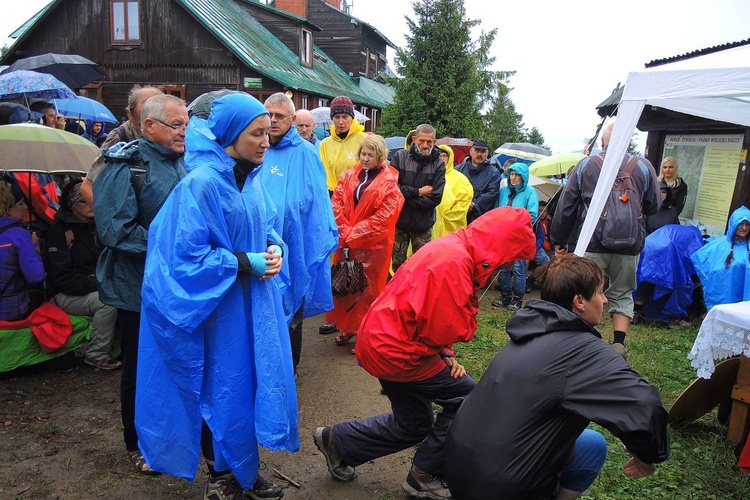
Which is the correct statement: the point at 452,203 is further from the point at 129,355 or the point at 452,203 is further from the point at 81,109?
the point at 81,109

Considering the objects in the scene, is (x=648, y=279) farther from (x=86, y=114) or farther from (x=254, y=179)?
(x=86, y=114)

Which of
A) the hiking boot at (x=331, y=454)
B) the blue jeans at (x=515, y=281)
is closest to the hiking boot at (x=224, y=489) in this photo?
the hiking boot at (x=331, y=454)

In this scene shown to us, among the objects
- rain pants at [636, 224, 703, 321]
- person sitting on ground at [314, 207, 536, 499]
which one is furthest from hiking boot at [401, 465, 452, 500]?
rain pants at [636, 224, 703, 321]

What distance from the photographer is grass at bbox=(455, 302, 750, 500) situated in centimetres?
319

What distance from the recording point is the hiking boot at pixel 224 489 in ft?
8.73

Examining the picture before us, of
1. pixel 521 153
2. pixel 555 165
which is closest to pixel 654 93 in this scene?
pixel 555 165

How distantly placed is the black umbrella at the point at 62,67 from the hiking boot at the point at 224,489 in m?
10.3

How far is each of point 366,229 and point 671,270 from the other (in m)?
3.72

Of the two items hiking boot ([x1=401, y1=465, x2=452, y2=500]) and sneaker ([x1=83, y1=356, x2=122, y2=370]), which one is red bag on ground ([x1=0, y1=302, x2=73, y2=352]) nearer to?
sneaker ([x1=83, y1=356, x2=122, y2=370])

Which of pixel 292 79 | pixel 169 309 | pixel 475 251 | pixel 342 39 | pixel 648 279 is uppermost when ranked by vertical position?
pixel 342 39

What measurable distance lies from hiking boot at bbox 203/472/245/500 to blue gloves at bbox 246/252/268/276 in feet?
3.24

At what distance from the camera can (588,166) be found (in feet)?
16.9

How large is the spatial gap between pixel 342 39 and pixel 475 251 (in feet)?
98.9

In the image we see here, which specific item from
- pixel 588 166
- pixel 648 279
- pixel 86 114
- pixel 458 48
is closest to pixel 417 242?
pixel 588 166
